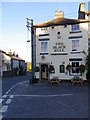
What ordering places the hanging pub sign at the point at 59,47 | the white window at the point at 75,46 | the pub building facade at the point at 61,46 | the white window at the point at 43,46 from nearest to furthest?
the pub building facade at the point at 61,46
the white window at the point at 75,46
the hanging pub sign at the point at 59,47
the white window at the point at 43,46

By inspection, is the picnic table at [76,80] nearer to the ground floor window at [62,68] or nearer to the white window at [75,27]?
the ground floor window at [62,68]

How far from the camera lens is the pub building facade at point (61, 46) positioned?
21.0 metres

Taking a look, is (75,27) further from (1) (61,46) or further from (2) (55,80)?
(2) (55,80)

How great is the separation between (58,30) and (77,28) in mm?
2278

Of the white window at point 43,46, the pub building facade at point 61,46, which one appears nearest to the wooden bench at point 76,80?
the pub building facade at point 61,46

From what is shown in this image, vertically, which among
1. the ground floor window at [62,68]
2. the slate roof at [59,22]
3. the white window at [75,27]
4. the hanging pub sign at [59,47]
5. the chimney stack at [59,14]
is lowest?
the ground floor window at [62,68]

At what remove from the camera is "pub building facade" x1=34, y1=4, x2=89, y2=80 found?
2105cm

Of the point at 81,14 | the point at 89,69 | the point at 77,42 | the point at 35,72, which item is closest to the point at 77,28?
the point at 77,42

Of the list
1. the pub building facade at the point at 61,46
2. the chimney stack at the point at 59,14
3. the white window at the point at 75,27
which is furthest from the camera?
the chimney stack at the point at 59,14

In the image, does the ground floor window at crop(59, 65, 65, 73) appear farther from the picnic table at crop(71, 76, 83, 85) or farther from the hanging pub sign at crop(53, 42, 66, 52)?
the hanging pub sign at crop(53, 42, 66, 52)

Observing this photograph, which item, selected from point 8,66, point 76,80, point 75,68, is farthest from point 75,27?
point 8,66

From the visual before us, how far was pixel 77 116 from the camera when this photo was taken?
6996 millimetres

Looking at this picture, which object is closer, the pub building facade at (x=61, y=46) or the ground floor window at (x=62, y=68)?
the pub building facade at (x=61, y=46)

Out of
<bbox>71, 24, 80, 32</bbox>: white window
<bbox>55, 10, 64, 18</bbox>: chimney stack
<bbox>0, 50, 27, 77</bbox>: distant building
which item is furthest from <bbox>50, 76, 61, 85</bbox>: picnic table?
<bbox>0, 50, 27, 77</bbox>: distant building
